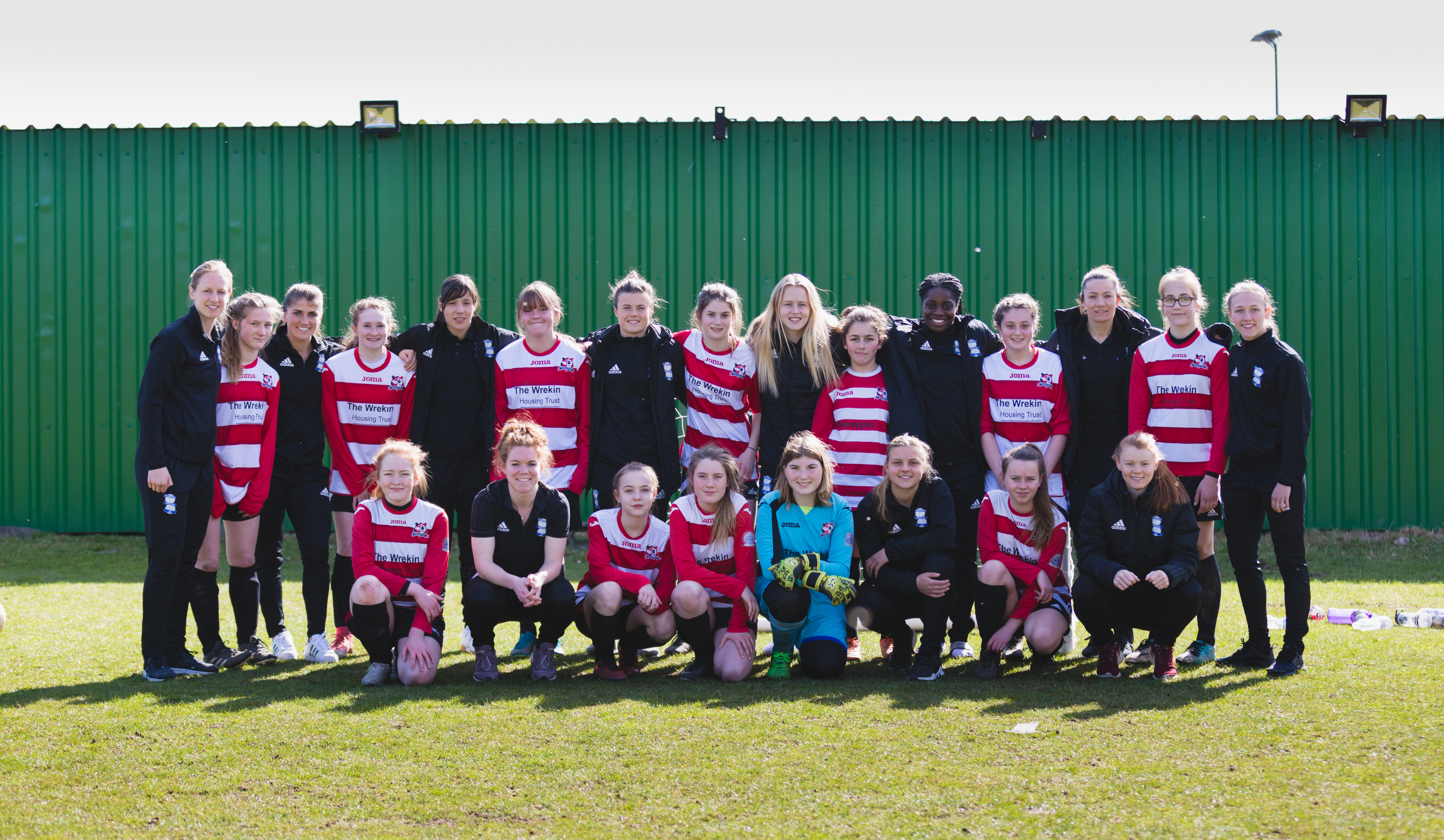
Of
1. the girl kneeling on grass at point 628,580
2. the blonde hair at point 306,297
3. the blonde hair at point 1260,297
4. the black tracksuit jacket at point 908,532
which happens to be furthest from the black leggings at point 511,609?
the blonde hair at point 1260,297

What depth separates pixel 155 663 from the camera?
493 centimetres

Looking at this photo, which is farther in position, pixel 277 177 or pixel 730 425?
pixel 277 177

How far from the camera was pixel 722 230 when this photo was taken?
10.2 metres

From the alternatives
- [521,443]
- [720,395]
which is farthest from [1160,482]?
[521,443]

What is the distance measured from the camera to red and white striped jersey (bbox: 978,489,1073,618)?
5.15 metres

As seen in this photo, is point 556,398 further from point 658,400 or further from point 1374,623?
point 1374,623

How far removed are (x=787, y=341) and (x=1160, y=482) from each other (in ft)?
6.14

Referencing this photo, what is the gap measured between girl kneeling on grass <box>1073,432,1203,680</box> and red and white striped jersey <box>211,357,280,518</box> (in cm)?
376

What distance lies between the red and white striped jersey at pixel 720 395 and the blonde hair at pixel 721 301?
87mm

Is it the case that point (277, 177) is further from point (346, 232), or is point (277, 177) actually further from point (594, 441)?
point (594, 441)

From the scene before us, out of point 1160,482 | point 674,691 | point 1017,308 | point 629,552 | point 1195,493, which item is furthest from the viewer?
point 1017,308

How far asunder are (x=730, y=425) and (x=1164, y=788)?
2.93m

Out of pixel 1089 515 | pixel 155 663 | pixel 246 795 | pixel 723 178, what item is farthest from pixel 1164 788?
pixel 723 178

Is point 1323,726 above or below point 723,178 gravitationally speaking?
below
